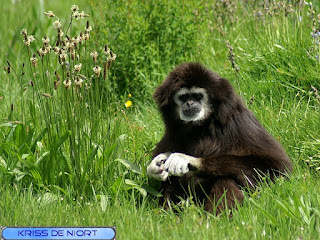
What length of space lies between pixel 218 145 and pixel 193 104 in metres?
0.48

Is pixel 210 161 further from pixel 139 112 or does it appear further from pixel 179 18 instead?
pixel 179 18

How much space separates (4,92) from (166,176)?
344cm

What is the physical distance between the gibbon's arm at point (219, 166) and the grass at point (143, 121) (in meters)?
0.24

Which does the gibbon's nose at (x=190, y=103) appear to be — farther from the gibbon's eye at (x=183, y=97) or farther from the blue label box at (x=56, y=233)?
the blue label box at (x=56, y=233)

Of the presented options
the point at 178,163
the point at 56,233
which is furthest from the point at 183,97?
the point at 56,233

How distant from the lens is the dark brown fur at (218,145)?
225 inches

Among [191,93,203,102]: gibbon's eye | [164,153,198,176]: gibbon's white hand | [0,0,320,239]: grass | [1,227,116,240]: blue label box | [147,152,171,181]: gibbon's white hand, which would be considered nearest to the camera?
[1,227,116,240]: blue label box

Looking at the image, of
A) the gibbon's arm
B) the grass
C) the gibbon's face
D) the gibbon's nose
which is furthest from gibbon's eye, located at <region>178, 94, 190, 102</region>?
the grass

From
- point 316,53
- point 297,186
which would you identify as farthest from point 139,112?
point 297,186

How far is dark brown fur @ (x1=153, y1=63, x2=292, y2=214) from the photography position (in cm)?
573

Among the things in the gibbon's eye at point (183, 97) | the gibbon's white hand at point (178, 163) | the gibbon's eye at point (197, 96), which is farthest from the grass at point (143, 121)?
the gibbon's eye at point (197, 96)

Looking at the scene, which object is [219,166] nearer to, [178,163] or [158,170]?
[178,163]

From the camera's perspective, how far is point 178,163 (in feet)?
18.6

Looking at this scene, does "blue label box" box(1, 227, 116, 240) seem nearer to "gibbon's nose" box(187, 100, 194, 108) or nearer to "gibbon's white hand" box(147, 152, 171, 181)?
"gibbon's white hand" box(147, 152, 171, 181)
